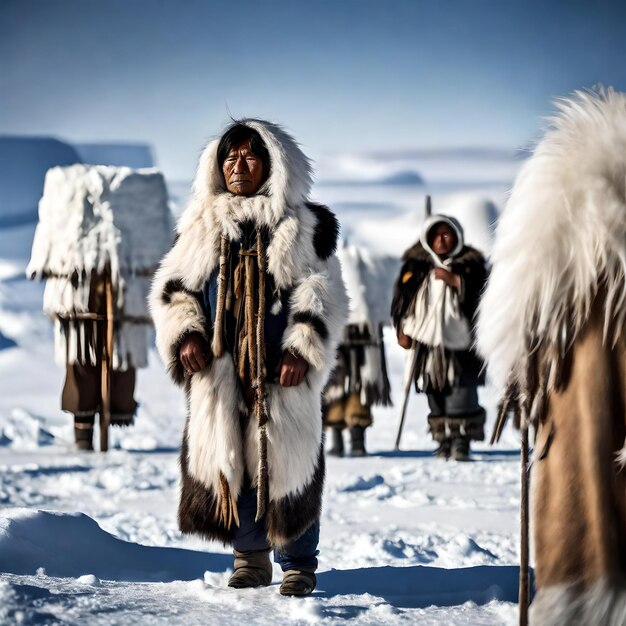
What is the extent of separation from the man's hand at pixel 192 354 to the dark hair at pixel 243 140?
0.64 meters

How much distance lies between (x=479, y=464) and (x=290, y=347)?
14.6ft

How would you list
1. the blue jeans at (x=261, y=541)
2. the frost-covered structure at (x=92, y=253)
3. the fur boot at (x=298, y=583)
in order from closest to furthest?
the fur boot at (x=298, y=583) < the blue jeans at (x=261, y=541) < the frost-covered structure at (x=92, y=253)

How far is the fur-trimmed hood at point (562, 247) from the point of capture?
89.7 inches

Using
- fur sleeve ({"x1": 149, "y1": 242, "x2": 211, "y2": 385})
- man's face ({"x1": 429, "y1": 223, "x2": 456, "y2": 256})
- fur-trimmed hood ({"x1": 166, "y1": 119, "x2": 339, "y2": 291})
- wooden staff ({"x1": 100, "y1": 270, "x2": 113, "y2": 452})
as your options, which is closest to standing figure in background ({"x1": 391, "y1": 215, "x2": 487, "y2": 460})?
man's face ({"x1": 429, "y1": 223, "x2": 456, "y2": 256})

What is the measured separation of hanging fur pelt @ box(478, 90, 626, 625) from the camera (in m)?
2.26

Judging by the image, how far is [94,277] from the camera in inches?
301

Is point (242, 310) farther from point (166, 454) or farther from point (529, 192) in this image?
point (166, 454)

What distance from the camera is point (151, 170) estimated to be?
8.03 metres

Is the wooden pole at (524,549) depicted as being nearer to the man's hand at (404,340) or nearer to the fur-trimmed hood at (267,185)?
the fur-trimmed hood at (267,185)

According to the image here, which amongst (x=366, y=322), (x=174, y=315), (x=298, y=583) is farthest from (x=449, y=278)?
(x=298, y=583)

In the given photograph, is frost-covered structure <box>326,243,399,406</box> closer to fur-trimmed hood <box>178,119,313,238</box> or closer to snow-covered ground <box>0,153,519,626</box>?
snow-covered ground <box>0,153,519,626</box>

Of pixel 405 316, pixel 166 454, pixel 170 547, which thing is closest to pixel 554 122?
pixel 170 547

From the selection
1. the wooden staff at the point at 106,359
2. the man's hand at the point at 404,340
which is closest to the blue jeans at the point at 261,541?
the man's hand at the point at 404,340

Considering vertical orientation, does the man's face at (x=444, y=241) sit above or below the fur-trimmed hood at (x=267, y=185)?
above
